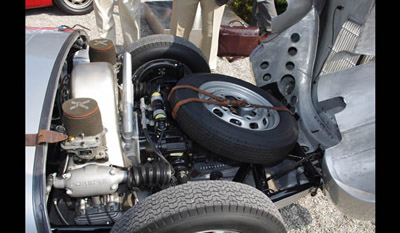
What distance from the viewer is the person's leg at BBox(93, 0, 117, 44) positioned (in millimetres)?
4704

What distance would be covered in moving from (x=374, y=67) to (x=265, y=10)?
380 cm

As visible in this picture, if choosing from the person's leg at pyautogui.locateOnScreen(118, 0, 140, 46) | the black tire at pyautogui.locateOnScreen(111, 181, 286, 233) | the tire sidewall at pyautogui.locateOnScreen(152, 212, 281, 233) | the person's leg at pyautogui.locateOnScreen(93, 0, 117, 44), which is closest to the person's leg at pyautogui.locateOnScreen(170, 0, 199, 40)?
the person's leg at pyautogui.locateOnScreen(118, 0, 140, 46)

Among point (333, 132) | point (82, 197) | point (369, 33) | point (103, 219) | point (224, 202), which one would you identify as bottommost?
point (103, 219)

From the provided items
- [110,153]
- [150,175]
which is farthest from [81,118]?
[150,175]

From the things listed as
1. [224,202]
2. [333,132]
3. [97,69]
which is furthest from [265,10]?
[224,202]

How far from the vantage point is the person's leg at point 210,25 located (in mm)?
4426

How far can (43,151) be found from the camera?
1724mm

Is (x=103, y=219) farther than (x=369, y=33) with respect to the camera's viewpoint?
No

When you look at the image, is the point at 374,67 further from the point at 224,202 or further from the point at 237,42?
the point at 237,42

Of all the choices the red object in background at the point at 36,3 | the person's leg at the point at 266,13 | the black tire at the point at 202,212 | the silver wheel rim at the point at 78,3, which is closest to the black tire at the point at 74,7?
the silver wheel rim at the point at 78,3

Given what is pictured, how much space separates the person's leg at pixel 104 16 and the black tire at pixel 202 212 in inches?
141

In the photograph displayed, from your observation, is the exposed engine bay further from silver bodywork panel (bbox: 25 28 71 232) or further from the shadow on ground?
the shadow on ground

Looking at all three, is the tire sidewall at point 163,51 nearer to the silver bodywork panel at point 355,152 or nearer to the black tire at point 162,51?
the black tire at point 162,51

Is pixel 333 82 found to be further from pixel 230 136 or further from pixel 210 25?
pixel 210 25
